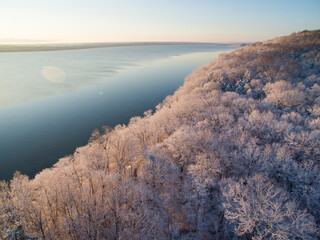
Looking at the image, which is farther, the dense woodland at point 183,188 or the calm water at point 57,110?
the calm water at point 57,110

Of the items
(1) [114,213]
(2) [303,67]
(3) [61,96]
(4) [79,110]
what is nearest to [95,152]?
(1) [114,213]

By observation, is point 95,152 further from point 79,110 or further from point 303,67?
point 303,67

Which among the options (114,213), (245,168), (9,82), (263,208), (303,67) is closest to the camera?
(263,208)

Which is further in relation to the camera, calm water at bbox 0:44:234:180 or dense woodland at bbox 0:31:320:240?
calm water at bbox 0:44:234:180

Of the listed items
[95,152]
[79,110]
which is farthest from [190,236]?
[79,110]

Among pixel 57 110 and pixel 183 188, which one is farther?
pixel 57 110

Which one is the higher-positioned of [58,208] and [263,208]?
[263,208]

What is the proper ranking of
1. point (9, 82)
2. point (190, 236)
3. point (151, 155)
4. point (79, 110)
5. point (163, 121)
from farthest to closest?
point (9, 82) < point (79, 110) < point (163, 121) < point (151, 155) < point (190, 236)

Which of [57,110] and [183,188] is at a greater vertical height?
[57,110]

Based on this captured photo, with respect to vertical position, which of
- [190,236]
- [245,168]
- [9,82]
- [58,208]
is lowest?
[190,236]

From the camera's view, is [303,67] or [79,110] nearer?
[79,110]
